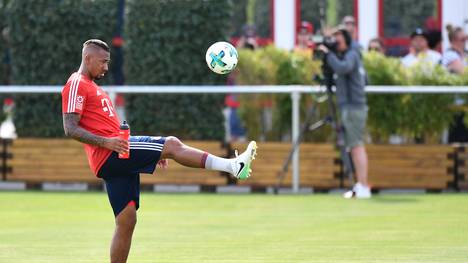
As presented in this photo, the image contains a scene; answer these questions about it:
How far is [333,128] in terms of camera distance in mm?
19141

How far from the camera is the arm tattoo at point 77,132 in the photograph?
995 cm

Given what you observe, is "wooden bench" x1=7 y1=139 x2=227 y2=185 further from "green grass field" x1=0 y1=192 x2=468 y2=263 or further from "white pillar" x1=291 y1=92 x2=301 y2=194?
"white pillar" x1=291 y1=92 x2=301 y2=194

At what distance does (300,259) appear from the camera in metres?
11.3

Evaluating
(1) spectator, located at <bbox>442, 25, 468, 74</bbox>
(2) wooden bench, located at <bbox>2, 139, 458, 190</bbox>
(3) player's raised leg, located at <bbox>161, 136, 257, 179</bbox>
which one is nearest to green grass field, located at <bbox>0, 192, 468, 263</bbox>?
(2) wooden bench, located at <bbox>2, 139, 458, 190</bbox>

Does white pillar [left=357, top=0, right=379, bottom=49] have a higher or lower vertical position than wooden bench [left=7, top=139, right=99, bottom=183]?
higher

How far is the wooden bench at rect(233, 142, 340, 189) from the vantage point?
19031mm

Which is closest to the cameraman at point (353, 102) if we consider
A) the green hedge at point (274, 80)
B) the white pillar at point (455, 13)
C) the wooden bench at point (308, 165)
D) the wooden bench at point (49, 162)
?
the wooden bench at point (308, 165)

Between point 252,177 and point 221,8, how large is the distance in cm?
273

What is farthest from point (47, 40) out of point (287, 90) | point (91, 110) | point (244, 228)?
point (91, 110)

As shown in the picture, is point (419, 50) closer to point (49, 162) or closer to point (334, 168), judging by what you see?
point (334, 168)

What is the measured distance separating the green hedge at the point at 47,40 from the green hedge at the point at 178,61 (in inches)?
33.3

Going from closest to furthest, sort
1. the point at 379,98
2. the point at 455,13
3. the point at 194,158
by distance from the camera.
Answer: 1. the point at 194,158
2. the point at 379,98
3. the point at 455,13

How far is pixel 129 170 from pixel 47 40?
10.5 meters

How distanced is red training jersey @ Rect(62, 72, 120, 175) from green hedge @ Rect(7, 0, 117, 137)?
32.8 feet
